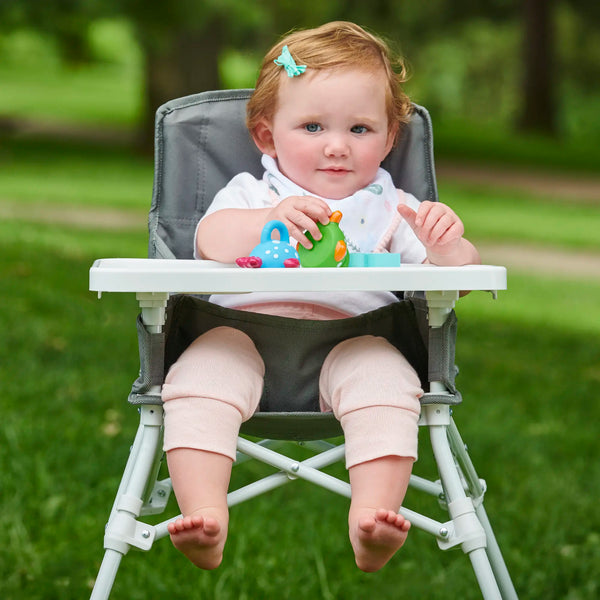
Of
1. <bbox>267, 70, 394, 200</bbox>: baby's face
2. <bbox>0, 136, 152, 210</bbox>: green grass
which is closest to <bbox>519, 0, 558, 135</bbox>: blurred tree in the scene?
<bbox>0, 136, 152, 210</bbox>: green grass

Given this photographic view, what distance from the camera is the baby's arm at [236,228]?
6.96 feet

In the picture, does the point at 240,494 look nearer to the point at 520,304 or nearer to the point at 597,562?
the point at 597,562

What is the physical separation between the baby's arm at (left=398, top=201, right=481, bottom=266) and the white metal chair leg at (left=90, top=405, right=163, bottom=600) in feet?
2.01

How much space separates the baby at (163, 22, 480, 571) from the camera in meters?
1.97

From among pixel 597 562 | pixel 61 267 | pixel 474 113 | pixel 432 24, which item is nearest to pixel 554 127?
pixel 432 24

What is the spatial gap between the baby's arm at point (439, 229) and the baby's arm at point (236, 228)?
0.18 meters

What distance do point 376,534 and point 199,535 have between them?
0.99 ft

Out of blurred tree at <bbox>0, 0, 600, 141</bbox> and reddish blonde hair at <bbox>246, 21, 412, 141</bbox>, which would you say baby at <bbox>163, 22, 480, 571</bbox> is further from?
blurred tree at <bbox>0, 0, 600, 141</bbox>

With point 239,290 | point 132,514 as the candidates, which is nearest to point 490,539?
point 132,514

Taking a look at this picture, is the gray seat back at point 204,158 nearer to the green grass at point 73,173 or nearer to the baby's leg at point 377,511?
the baby's leg at point 377,511

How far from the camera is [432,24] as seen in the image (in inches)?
783

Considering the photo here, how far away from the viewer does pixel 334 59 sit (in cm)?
231

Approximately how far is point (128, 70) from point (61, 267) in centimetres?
2477

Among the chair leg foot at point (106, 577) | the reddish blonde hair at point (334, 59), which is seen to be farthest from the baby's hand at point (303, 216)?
the chair leg foot at point (106, 577)
